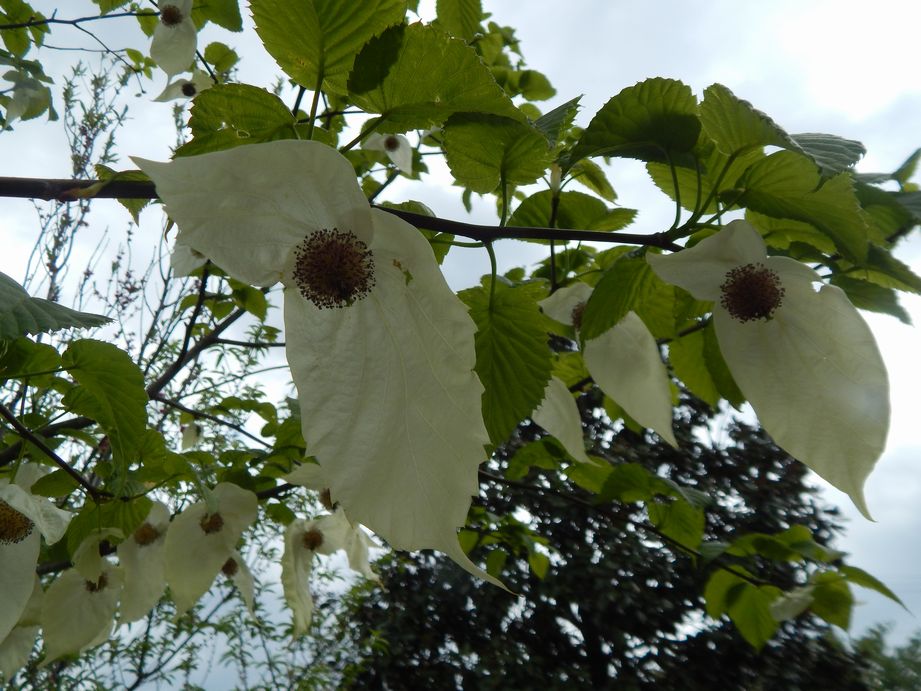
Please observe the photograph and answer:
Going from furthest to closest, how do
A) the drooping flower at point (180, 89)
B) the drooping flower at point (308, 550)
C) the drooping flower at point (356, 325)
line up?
the drooping flower at point (180, 89) < the drooping flower at point (308, 550) < the drooping flower at point (356, 325)

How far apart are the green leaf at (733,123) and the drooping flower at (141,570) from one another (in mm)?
926

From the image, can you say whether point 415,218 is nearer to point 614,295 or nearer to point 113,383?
point 614,295

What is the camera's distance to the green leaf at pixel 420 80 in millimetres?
421

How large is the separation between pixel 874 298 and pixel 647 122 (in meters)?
0.23

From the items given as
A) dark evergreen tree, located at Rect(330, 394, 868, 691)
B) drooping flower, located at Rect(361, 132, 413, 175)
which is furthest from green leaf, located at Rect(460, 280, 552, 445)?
dark evergreen tree, located at Rect(330, 394, 868, 691)

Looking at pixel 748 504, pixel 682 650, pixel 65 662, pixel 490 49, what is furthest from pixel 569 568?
pixel 490 49

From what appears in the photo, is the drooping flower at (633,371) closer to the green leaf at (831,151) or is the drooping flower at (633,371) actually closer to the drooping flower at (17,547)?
the green leaf at (831,151)

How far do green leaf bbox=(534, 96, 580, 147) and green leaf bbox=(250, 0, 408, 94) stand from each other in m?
0.14

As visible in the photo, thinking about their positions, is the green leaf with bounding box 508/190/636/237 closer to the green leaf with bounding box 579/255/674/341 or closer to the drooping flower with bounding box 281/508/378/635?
the green leaf with bounding box 579/255/674/341

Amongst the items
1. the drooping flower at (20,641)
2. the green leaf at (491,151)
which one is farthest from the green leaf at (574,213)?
the drooping flower at (20,641)

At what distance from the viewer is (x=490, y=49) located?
152 centimetres

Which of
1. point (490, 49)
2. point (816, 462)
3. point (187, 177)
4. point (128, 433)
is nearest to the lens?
point (187, 177)

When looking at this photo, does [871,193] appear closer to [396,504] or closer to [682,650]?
[396,504]

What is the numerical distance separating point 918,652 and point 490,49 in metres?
3.71
